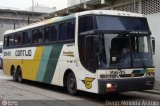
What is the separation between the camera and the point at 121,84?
12.8m

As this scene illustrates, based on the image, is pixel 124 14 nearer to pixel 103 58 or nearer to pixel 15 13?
pixel 103 58

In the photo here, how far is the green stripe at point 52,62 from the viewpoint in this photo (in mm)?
16205

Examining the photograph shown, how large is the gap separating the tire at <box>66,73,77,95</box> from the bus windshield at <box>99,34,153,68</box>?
242 centimetres

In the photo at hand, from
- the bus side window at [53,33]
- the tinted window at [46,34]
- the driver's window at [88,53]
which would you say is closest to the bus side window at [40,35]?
the tinted window at [46,34]

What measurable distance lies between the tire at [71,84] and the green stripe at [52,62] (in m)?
1.32

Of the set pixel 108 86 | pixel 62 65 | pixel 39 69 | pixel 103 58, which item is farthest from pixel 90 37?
pixel 39 69

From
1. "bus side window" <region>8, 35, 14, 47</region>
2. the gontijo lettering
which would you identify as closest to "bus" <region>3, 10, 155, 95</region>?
the gontijo lettering

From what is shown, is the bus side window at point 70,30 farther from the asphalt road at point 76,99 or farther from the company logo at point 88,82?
the asphalt road at point 76,99

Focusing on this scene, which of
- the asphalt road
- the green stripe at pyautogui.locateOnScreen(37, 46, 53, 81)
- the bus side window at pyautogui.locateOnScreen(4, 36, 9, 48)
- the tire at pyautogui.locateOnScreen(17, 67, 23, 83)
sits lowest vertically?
the asphalt road

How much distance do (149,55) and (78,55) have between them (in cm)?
259

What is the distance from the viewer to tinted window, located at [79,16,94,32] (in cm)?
1349

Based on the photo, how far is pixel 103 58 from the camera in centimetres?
1271

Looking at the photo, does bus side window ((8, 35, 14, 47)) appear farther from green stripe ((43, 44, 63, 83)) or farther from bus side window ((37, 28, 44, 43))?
green stripe ((43, 44, 63, 83))

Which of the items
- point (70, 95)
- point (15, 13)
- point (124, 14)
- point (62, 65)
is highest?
point (15, 13)
